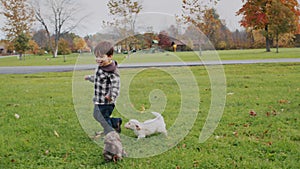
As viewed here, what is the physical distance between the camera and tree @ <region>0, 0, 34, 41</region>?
41681 mm

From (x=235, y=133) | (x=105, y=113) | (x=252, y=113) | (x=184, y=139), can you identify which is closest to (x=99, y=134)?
(x=105, y=113)

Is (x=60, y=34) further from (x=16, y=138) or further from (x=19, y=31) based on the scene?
(x=16, y=138)

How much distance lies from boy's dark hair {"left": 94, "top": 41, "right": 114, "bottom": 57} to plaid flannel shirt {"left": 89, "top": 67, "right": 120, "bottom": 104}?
213 mm

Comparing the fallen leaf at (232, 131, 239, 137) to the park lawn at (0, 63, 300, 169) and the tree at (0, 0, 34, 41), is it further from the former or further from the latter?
the tree at (0, 0, 34, 41)

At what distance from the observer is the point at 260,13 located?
116ft

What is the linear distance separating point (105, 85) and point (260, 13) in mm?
34323

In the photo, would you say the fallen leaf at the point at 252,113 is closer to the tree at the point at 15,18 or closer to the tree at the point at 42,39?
the tree at the point at 15,18

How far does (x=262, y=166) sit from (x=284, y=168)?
0.22 meters

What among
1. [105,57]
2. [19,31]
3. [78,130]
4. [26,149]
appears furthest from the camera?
[19,31]

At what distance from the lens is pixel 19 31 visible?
4162 cm

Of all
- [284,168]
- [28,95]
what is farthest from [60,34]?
[284,168]

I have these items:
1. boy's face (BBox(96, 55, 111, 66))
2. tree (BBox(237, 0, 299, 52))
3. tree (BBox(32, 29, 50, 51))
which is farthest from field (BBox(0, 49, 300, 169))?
tree (BBox(32, 29, 50, 51))

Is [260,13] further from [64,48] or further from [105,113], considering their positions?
[105,113]

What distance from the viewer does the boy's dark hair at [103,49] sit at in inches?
158
